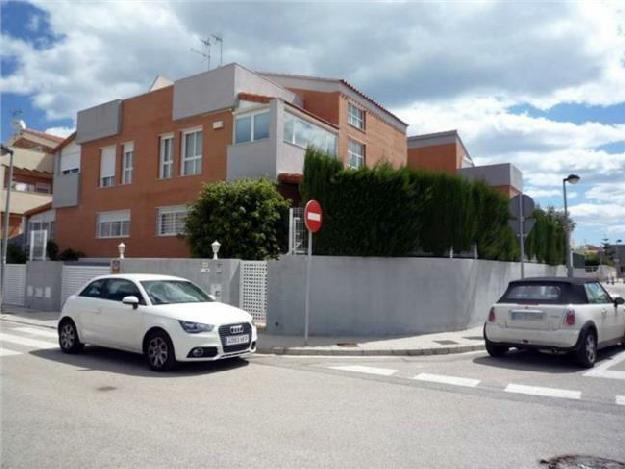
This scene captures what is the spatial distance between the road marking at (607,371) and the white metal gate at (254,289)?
24.0 ft

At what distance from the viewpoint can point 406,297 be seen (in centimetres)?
1225

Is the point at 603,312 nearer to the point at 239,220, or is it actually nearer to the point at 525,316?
the point at 525,316

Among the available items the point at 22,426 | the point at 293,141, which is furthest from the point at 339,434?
the point at 293,141

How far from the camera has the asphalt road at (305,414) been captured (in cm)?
442

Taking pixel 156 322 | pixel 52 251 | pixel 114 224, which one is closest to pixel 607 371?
pixel 156 322

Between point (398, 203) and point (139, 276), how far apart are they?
6214 millimetres

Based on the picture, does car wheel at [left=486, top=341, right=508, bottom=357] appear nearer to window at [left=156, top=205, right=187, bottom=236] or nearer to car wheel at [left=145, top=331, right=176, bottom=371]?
car wheel at [left=145, top=331, right=176, bottom=371]

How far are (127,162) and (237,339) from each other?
55.9ft

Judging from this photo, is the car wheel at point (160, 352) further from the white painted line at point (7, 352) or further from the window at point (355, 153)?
the window at point (355, 153)

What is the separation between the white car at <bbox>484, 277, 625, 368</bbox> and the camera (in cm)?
857

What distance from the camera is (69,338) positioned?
9.69m

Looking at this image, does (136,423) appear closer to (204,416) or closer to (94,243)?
(204,416)

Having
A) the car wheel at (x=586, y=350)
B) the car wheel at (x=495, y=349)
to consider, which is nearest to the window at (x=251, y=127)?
the car wheel at (x=495, y=349)

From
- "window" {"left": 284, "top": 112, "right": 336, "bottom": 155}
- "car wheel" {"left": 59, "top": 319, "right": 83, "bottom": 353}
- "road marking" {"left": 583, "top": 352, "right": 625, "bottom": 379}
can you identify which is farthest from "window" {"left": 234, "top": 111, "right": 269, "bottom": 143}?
"road marking" {"left": 583, "top": 352, "right": 625, "bottom": 379}
